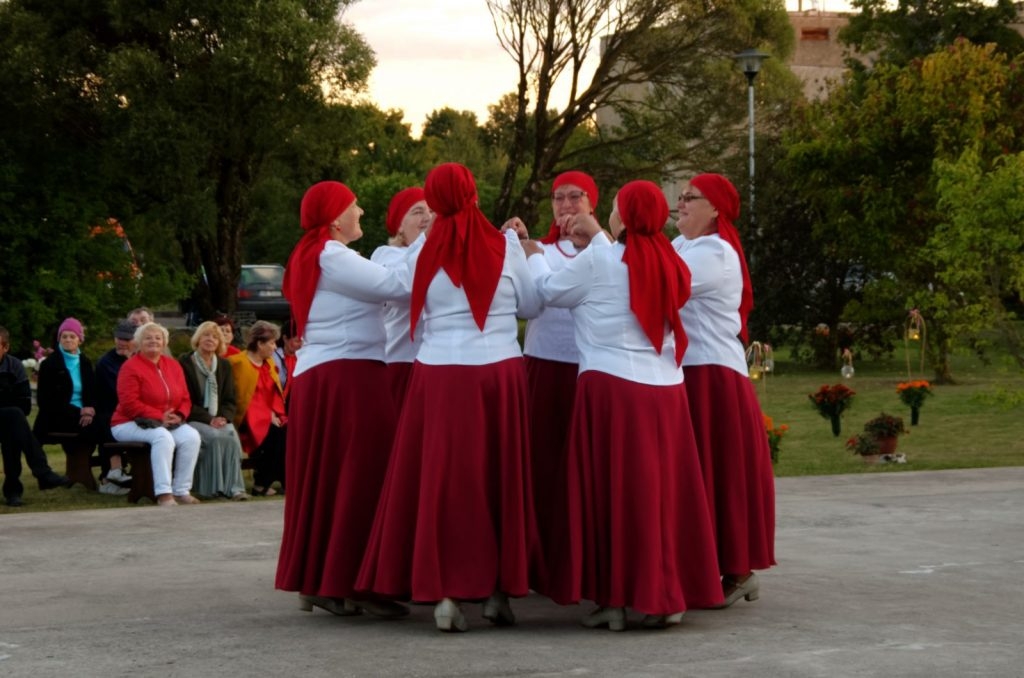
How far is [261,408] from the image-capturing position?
15320 mm

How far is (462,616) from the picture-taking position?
829 centimetres

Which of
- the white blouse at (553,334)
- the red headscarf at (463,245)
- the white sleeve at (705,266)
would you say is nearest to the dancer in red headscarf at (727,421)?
the white sleeve at (705,266)

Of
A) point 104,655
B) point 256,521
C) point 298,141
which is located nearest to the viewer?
point 104,655

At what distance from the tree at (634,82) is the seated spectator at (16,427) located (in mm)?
25206

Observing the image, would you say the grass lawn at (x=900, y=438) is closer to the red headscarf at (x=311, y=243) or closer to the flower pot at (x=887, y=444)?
the flower pot at (x=887, y=444)

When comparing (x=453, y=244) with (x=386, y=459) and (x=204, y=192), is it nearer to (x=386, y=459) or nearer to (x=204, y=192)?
(x=386, y=459)

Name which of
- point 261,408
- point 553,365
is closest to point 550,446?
point 553,365

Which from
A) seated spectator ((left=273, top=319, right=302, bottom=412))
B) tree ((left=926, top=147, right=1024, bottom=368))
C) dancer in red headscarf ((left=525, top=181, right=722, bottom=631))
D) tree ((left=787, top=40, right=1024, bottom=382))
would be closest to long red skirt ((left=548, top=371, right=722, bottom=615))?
dancer in red headscarf ((left=525, top=181, right=722, bottom=631))

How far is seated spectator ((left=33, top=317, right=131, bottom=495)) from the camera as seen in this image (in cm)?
1517

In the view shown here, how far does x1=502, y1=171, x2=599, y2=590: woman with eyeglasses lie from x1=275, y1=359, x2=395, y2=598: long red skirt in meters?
0.79

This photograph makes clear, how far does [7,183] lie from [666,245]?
88.2ft

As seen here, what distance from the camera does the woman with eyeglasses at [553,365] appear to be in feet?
29.0

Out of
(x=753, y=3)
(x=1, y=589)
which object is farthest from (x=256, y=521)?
(x=753, y=3)

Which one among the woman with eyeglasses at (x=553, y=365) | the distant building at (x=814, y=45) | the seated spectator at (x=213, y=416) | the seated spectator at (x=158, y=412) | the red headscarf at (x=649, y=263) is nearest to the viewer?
Answer: the red headscarf at (x=649, y=263)
